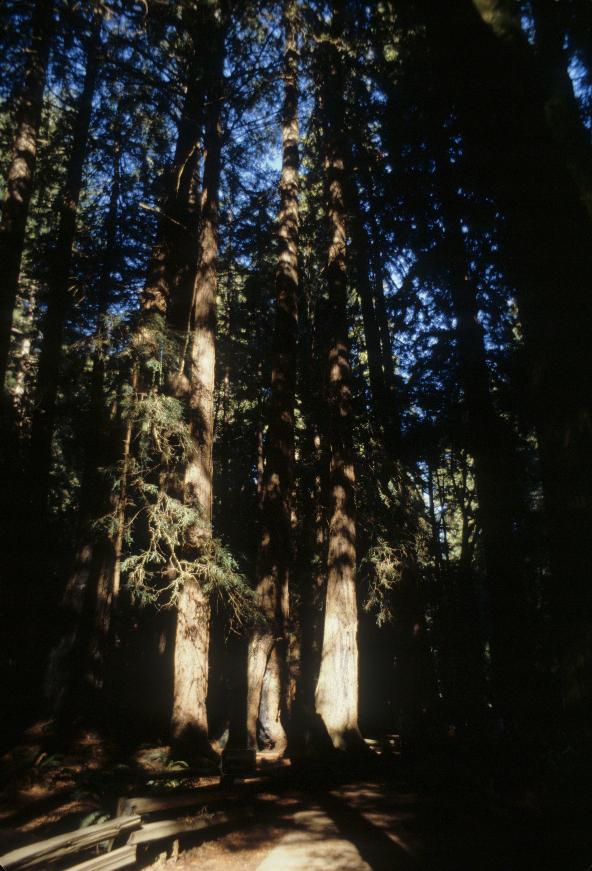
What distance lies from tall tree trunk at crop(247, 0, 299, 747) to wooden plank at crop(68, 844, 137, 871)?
4.87m

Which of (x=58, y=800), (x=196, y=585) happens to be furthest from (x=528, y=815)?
(x=58, y=800)

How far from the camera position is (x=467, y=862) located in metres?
4.24

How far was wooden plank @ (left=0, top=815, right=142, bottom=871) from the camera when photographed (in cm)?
362

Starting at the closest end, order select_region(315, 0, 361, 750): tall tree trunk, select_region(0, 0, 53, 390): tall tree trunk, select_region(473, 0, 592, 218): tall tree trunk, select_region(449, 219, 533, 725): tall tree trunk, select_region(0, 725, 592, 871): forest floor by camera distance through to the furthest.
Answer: select_region(473, 0, 592, 218): tall tree trunk < select_region(0, 725, 592, 871): forest floor < select_region(0, 0, 53, 390): tall tree trunk < select_region(449, 219, 533, 725): tall tree trunk < select_region(315, 0, 361, 750): tall tree trunk

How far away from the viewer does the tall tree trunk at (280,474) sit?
945cm

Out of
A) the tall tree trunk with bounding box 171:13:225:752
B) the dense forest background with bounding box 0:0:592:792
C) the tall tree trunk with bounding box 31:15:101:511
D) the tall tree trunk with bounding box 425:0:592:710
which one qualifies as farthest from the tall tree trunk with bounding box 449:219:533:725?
the tall tree trunk with bounding box 31:15:101:511

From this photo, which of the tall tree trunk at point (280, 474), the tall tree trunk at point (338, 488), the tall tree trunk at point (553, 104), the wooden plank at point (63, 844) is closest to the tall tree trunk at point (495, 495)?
the tall tree trunk at point (338, 488)

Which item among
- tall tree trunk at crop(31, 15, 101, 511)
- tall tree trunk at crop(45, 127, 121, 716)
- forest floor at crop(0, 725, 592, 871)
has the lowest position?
forest floor at crop(0, 725, 592, 871)

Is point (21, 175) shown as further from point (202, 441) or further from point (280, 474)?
point (280, 474)

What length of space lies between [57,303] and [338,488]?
811 cm

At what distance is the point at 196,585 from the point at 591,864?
6.65 m

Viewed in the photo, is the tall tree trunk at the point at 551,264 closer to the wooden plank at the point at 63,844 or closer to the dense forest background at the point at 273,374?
the dense forest background at the point at 273,374

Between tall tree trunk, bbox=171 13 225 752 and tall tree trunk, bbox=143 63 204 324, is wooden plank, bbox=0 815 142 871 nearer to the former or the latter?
tall tree trunk, bbox=171 13 225 752

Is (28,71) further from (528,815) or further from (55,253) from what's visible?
(528,815)
